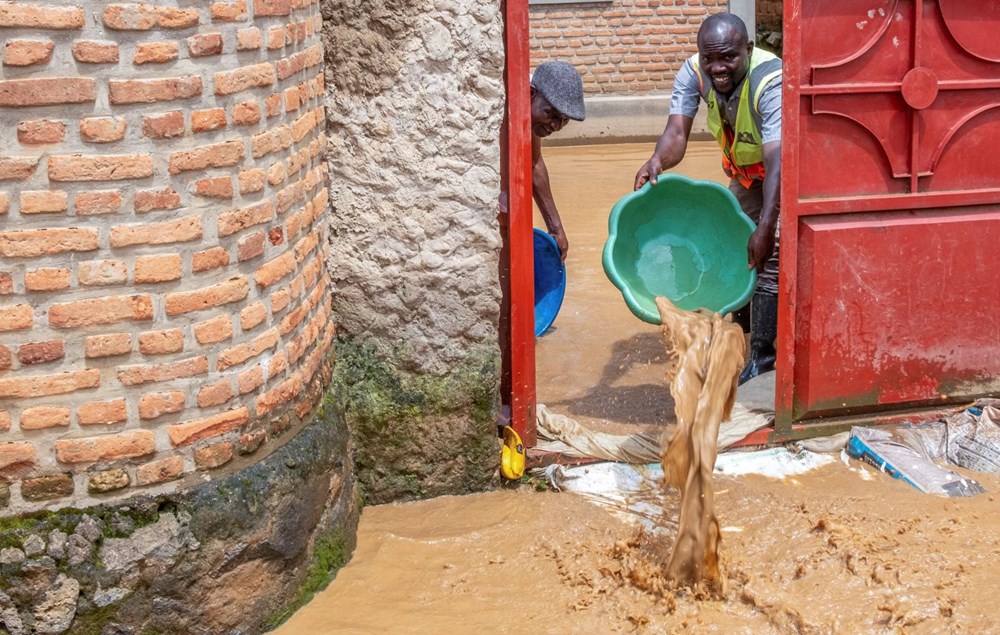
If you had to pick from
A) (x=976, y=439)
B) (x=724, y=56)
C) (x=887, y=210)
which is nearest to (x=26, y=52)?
(x=887, y=210)

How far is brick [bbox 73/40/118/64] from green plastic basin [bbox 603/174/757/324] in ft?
10.3

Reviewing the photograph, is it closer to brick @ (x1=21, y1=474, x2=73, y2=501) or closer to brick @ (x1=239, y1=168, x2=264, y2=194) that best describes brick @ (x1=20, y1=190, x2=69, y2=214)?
brick @ (x1=239, y1=168, x2=264, y2=194)

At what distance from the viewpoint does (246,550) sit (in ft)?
12.3

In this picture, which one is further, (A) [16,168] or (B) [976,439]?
(B) [976,439]

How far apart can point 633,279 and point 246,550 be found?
9.54ft

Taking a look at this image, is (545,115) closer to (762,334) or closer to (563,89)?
(563,89)

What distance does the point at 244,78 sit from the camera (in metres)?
3.54

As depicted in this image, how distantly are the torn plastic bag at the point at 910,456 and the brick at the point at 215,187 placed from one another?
293cm

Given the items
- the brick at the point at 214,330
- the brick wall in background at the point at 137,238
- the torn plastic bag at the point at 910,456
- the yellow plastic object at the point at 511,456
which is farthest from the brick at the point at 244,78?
the torn plastic bag at the point at 910,456

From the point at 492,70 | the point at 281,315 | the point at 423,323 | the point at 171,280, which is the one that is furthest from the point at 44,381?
the point at 492,70

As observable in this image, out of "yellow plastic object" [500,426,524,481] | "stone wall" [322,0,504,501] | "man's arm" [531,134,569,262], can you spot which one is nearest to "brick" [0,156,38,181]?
"stone wall" [322,0,504,501]

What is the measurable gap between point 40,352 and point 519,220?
75.8 inches

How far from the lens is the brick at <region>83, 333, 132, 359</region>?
3.39 m

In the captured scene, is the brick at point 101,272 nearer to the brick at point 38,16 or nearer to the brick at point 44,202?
the brick at point 44,202
